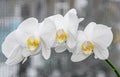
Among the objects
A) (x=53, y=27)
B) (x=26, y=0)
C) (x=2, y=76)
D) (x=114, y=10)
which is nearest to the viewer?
(x=53, y=27)

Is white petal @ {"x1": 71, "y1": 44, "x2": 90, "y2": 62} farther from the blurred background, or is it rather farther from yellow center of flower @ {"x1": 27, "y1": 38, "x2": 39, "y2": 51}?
the blurred background

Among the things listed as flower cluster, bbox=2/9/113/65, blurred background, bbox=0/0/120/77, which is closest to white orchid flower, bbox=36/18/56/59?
flower cluster, bbox=2/9/113/65

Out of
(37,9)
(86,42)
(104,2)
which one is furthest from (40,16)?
(86,42)

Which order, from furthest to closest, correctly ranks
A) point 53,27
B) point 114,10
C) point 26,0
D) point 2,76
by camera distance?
point 114,10 < point 26,0 < point 2,76 < point 53,27

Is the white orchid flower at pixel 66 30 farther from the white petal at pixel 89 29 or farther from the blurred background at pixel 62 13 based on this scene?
the blurred background at pixel 62 13

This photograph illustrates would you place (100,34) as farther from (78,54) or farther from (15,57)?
(15,57)

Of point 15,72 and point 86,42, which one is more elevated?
point 86,42

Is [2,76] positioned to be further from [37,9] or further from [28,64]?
[37,9]
